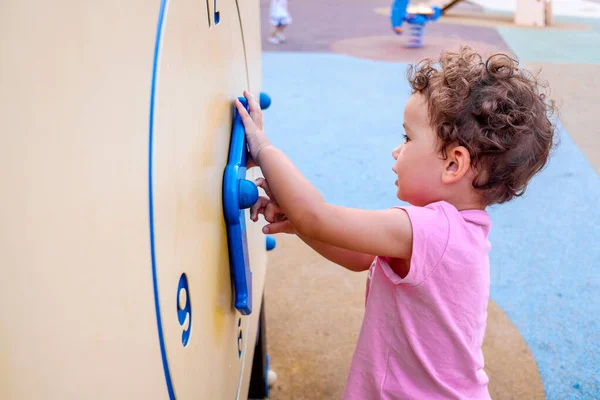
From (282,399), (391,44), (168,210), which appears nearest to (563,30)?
(391,44)

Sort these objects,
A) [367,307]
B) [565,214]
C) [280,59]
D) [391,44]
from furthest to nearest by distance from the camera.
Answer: [391,44]
[280,59]
[565,214]
[367,307]

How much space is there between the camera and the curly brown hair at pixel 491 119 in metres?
0.91

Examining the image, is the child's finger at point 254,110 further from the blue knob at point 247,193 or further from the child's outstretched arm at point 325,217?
the blue knob at point 247,193

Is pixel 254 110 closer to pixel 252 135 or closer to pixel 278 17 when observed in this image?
pixel 252 135

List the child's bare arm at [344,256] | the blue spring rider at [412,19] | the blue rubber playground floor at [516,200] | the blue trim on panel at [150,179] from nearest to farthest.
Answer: the blue trim on panel at [150,179] → the child's bare arm at [344,256] → the blue rubber playground floor at [516,200] → the blue spring rider at [412,19]

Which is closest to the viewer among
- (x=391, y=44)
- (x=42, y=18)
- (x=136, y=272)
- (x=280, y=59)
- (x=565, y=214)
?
(x=42, y=18)

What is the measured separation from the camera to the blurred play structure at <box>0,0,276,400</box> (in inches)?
11.0

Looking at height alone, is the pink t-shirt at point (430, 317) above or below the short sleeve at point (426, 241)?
below

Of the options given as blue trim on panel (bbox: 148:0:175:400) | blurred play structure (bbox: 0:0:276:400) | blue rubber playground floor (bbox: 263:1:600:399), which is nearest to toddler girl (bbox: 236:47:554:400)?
blurred play structure (bbox: 0:0:276:400)

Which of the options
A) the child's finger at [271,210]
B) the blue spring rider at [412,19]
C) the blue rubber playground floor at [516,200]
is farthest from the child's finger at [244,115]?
the blue spring rider at [412,19]

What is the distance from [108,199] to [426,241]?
59cm

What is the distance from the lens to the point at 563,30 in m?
7.00

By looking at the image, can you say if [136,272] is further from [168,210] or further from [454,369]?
[454,369]

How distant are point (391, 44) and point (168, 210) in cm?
587
